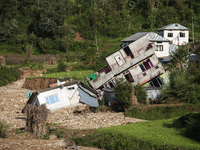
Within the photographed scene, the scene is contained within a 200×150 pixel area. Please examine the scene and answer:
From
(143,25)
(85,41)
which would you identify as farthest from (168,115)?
(143,25)

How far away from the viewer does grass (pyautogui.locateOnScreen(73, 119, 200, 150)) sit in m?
12.8

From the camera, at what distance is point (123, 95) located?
A: 2341 cm

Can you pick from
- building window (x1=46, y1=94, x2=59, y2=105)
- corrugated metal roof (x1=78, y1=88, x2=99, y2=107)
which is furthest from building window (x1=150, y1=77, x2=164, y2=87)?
building window (x1=46, y1=94, x2=59, y2=105)

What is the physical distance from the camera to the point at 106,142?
1556 cm

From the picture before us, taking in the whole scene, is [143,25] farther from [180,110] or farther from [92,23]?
[180,110]

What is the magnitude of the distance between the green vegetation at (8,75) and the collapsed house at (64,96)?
15.7m

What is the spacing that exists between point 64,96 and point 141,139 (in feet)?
46.3

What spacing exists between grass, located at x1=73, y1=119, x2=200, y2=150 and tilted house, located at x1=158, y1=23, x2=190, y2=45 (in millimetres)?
32917

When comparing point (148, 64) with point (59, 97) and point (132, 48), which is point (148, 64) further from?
point (59, 97)

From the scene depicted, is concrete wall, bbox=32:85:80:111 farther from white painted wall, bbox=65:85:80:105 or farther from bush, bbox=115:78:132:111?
bush, bbox=115:78:132:111

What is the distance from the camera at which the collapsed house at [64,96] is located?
84.8ft

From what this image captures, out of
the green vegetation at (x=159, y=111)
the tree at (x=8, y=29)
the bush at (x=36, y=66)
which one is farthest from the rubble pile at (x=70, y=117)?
the tree at (x=8, y=29)

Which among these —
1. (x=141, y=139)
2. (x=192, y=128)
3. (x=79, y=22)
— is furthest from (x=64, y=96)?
(x=79, y=22)

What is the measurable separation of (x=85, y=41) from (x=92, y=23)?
24.4ft
